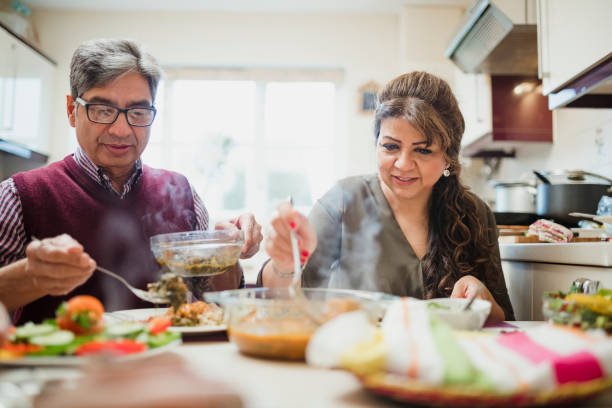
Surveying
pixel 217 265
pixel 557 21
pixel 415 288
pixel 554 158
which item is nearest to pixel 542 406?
pixel 217 265

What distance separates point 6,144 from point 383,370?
403 cm

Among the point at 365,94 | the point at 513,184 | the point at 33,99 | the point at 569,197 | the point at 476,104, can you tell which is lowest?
the point at 569,197

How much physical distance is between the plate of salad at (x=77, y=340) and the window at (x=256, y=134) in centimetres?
410

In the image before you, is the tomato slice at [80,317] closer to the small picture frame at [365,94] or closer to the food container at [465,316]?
the food container at [465,316]

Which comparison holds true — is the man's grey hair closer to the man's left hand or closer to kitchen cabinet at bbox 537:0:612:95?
the man's left hand

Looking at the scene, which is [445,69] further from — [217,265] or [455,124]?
[217,265]

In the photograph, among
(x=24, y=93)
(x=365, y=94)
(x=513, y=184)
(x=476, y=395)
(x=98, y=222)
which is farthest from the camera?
(x=365, y=94)

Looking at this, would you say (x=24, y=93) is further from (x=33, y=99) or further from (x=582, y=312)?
(x=582, y=312)

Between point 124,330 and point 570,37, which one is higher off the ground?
point 570,37

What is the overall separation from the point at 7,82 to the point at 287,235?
374 cm

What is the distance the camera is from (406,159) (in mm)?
1433

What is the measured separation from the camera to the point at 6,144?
3689mm

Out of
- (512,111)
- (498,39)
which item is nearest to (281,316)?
(498,39)

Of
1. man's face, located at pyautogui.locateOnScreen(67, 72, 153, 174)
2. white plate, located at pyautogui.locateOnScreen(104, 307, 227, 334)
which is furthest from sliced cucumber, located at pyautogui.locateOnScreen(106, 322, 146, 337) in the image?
man's face, located at pyautogui.locateOnScreen(67, 72, 153, 174)
